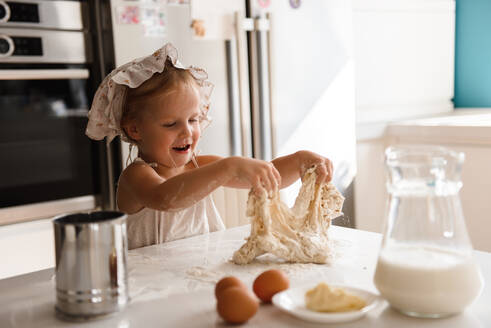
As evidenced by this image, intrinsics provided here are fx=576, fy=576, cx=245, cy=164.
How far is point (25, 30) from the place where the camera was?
177 cm

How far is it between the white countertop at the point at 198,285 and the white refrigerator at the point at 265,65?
2.85 ft

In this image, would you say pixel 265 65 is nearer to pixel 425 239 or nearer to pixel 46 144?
pixel 46 144

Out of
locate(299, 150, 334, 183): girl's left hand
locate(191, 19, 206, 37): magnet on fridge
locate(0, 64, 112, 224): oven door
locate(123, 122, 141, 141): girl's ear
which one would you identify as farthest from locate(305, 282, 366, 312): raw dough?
locate(191, 19, 206, 37): magnet on fridge

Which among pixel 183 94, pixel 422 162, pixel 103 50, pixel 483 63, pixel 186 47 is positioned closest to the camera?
pixel 422 162

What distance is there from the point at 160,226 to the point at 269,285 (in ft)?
2.17

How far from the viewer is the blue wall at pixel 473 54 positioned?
2.94 metres

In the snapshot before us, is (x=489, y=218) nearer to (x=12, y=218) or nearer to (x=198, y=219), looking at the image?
(x=198, y=219)

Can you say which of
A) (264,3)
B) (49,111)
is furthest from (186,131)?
(264,3)

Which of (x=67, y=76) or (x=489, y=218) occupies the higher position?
(x=67, y=76)

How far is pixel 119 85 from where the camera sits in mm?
1282

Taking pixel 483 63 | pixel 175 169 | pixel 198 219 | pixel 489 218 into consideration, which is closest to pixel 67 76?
pixel 175 169

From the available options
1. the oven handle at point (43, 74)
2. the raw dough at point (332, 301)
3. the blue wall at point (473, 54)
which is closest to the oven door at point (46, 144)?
the oven handle at point (43, 74)

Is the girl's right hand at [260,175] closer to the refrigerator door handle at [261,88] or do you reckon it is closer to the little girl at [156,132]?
the little girl at [156,132]

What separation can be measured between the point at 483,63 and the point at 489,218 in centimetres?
102
